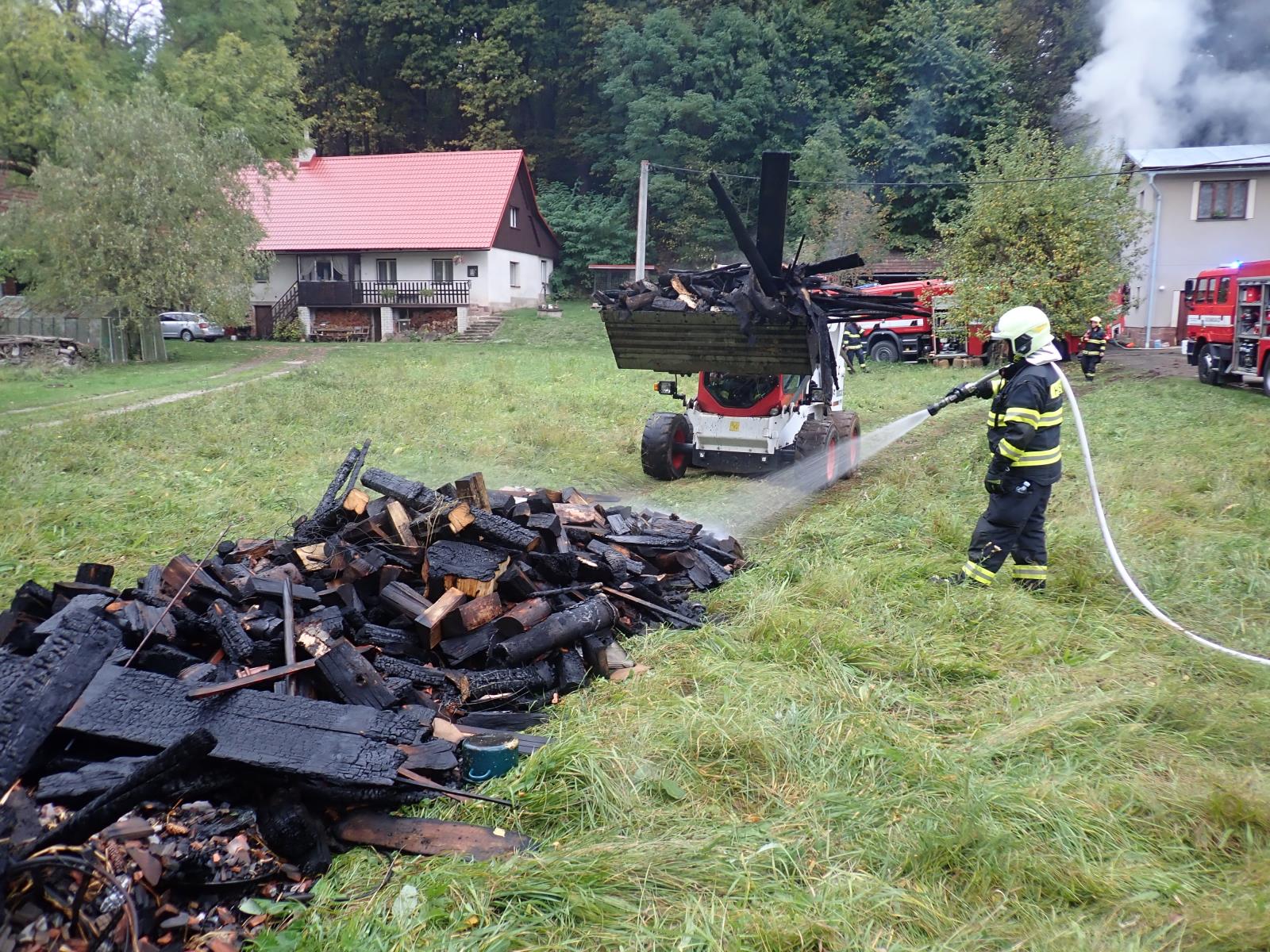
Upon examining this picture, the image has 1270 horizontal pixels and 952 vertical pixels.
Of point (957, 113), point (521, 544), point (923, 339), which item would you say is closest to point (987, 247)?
point (923, 339)

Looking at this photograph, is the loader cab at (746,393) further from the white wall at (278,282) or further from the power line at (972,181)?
the white wall at (278,282)

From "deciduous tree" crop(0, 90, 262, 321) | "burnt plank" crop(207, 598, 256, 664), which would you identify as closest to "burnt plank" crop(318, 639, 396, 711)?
"burnt plank" crop(207, 598, 256, 664)

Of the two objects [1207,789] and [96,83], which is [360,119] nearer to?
[96,83]

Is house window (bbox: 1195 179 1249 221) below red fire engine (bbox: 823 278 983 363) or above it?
above

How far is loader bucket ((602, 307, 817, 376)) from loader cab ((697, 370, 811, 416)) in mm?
557

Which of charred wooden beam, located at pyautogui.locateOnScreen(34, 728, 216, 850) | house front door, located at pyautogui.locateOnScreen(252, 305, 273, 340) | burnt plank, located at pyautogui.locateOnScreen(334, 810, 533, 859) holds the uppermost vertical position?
house front door, located at pyautogui.locateOnScreen(252, 305, 273, 340)

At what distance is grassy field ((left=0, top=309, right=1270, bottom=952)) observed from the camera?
9.58 ft

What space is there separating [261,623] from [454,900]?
2.09 metres

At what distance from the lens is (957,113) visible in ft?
120

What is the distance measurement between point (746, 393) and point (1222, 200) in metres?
29.5

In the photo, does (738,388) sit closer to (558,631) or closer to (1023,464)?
(1023,464)

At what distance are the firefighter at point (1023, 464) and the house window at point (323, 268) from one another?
35.8 metres

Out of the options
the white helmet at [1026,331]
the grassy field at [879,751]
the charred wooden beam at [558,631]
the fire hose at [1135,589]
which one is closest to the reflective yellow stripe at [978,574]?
the grassy field at [879,751]

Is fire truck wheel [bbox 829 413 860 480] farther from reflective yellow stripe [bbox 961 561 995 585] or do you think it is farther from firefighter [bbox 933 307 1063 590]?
reflective yellow stripe [bbox 961 561 995 585]
